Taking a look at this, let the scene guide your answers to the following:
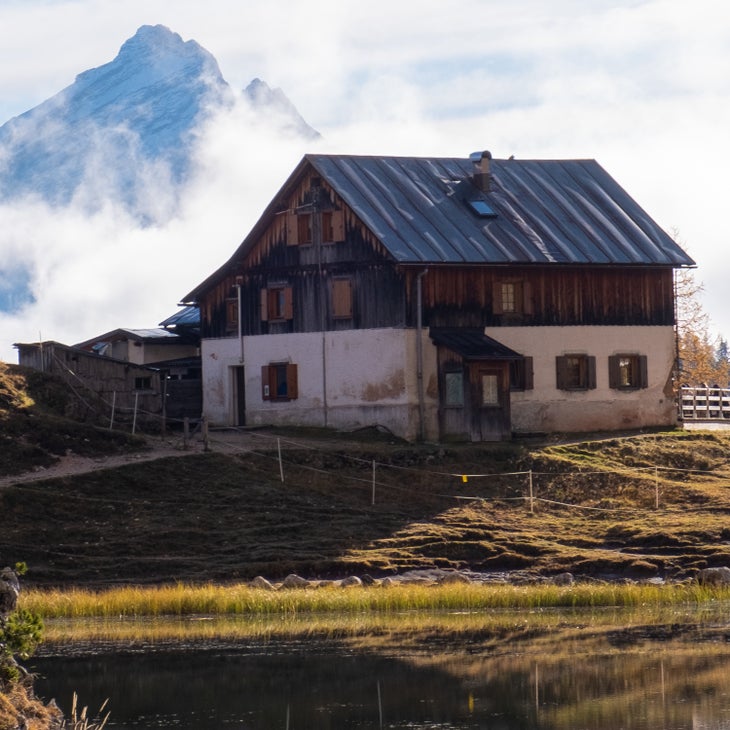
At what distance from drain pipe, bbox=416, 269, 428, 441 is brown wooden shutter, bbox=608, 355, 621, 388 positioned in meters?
7.02

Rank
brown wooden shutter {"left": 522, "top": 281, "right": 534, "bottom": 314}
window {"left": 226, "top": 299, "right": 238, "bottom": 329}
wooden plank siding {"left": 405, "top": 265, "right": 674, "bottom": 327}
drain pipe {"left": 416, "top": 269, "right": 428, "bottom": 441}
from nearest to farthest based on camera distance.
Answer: drain pipe {"left": 416, "top": 269, "right": 428, "bottom": 441}, wooden plank siding {"left": 405, "top": 265, "right": 674, "bottom": 327}, brown wooden shutter {"left": 522, "top": 281, "right": 534, "bottom": 314}, window {"left": 226, "top": 299, "right": 238, "bottom": 329}

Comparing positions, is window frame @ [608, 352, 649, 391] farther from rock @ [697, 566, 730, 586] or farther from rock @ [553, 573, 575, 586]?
rock @ [697, 566, 730, 586]

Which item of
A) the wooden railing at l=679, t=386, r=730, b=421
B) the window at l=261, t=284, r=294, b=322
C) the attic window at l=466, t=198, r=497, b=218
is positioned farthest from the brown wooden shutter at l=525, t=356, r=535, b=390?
the wooden railing at l=679, t=386, r=730, b=421

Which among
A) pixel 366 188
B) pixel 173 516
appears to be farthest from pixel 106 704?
pixel 366 188

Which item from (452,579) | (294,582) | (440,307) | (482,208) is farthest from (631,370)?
(294,582)

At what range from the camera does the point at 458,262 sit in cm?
5666

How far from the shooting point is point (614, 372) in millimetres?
59812

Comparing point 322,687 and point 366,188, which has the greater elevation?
point 366,188

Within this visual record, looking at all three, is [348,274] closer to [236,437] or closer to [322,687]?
[236,437]

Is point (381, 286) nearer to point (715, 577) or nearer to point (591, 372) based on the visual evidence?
point (591, 372)

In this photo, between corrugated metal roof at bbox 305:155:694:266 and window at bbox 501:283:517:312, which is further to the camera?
window at bbox 501:283:517:312

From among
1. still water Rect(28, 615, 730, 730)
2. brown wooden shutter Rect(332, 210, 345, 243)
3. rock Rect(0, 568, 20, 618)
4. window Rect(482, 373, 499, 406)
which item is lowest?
still water Rect(28, 615, 730, 730)

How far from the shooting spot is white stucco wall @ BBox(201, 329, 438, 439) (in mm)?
56000

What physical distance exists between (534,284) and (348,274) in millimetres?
5880
